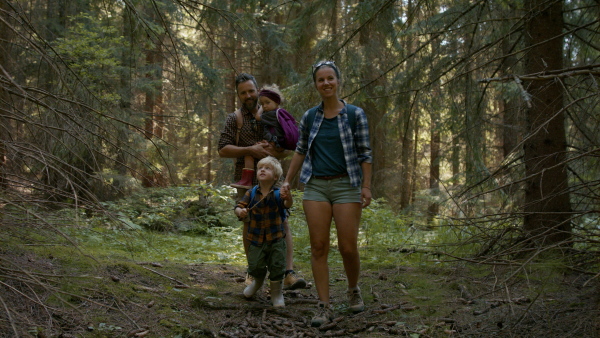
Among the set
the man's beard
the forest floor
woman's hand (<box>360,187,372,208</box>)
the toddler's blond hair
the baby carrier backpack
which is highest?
the man's beard

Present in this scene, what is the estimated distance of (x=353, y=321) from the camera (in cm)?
387

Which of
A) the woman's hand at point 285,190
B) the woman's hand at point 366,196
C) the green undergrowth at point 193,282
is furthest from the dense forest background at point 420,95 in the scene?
the woman's hand at point 285,190

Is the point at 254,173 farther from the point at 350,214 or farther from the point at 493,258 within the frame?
the point at 493,258

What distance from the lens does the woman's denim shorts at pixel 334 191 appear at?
3.96 metres

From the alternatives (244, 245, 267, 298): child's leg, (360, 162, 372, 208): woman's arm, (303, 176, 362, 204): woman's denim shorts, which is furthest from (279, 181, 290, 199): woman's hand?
(360, 162, 372, 208): woman's arm

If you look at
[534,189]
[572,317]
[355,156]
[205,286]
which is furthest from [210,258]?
[572,317]

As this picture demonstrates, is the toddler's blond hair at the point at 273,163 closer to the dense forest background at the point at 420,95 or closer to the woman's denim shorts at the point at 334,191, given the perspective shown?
the woman's denim shorts at the point at 334,191

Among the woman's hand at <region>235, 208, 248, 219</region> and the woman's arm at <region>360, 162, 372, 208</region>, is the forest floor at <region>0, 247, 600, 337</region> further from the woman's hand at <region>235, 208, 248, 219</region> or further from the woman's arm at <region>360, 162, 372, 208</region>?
the woman's arm at <region>360, 162, 372, 208</region>

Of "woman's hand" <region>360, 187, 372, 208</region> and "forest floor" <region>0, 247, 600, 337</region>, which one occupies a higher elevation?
"woman's hand" <region>360, 187, 372, 208</region>

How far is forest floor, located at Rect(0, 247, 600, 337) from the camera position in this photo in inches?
117

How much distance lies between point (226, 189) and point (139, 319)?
7.27 meters

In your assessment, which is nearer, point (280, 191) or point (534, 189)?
point (280, 191)

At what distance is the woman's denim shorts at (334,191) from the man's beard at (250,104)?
1.14 meters

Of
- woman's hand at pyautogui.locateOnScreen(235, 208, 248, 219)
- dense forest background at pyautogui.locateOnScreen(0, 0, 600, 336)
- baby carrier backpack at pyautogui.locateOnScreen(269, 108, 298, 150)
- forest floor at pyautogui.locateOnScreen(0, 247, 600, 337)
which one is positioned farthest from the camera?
baby carrier backpack at pyautogui.locateOnScreen(269, 108, 298, 150)
